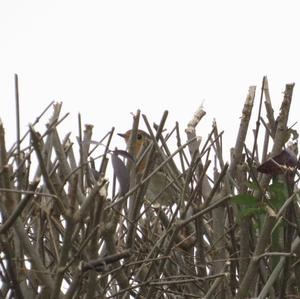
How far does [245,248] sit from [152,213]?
738 mm

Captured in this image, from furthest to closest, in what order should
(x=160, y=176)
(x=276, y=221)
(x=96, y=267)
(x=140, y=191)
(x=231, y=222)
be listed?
(x=160, y=176) < (x=231, y=222) < (x=140, y=191) < (x=276, y=221) < (x=96, y=267)

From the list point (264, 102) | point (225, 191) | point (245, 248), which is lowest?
point (245, 248)

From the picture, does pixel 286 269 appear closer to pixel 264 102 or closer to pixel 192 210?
pixel 192 210

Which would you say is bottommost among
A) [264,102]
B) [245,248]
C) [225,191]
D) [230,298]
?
[230,298]

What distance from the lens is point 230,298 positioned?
94.1 inches

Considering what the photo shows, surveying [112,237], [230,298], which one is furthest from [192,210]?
[112,237]

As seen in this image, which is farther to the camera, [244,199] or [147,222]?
[147,222]

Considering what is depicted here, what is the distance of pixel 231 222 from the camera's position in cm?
257

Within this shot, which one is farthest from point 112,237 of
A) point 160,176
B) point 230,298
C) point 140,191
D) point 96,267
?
point 160,176

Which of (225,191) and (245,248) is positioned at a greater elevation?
(225,191)

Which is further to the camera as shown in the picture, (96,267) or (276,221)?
(276,221)

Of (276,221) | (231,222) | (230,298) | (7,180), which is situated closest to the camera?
(7,180)

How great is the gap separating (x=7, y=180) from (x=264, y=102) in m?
1.12

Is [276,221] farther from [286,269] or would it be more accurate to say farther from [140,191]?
[140,191]
